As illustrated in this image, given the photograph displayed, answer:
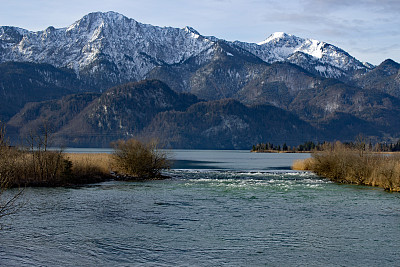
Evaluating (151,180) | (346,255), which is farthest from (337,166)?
(346,255)

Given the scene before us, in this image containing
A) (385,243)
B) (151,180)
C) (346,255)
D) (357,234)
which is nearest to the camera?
(346,255)

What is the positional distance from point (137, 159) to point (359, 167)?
35273 mm

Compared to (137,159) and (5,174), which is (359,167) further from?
(5,174)

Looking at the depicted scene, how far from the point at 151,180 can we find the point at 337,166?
3040 cm

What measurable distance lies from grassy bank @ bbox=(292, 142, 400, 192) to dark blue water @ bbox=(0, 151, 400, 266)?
5134 mm

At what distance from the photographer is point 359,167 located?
231 feet

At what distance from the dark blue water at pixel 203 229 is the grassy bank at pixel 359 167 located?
5.13m

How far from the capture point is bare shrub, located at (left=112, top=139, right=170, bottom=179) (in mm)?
77938

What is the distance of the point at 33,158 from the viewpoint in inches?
2464

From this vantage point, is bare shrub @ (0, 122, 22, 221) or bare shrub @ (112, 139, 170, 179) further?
bare shrub @ (112, 139, 170, 179)

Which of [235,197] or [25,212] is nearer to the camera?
[25,212]

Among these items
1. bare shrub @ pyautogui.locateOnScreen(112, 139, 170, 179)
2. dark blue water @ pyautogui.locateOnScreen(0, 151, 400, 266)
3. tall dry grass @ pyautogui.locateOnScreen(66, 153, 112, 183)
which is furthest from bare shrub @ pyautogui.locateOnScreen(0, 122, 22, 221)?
bare shrub @ pyautogui.locateOnScreen(112, 139, 170, 179)

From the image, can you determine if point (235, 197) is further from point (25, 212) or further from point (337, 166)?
point (337, 166)

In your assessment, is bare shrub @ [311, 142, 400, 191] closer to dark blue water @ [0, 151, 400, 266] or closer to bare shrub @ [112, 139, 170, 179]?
dark blue water @ [0, 151, 400, 266]
